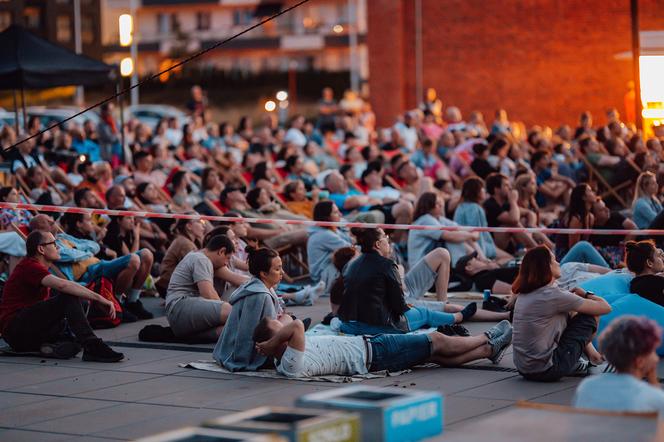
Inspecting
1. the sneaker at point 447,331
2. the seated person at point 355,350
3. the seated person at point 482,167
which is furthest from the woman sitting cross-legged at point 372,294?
the seated person at point 482,167

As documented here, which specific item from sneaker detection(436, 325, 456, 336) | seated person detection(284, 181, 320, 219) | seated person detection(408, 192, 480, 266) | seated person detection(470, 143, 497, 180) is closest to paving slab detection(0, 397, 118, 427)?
sneaker detection(436, 325, 456, 336)

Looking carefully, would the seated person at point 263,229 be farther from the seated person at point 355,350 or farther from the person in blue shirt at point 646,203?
the seated person at point 355,350

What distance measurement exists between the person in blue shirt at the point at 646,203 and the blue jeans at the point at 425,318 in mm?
4090

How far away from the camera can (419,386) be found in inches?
357

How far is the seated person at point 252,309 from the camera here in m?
9.57

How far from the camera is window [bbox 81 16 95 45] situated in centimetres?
5903

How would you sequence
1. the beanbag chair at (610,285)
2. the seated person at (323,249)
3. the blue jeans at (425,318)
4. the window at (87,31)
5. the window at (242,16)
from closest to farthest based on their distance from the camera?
the beanbag chair at (610,285), the blue jeans at (425,318), the seated person at (323,249), the window at (87,31), the window at (242,16)

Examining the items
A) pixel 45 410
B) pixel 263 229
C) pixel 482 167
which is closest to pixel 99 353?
pixel 45 410

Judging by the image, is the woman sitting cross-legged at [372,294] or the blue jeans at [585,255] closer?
the woman sitting cross-legged at [372,294]

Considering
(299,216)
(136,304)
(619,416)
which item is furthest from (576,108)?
(619,416)

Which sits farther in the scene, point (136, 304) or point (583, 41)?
point (583, 41)

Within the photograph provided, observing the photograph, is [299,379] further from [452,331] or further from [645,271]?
[645,271]

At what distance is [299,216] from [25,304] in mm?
6694

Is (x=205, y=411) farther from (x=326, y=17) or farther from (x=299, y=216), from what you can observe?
(x=326, y=17)
